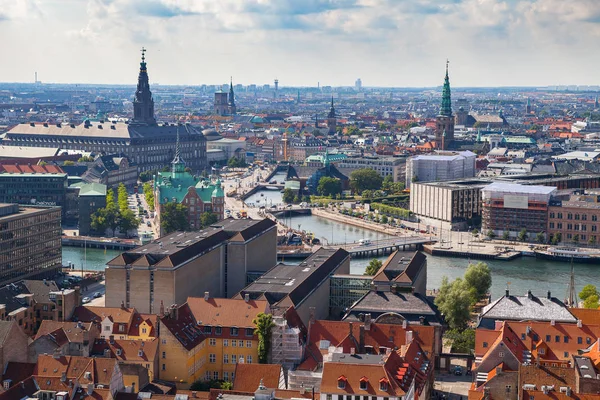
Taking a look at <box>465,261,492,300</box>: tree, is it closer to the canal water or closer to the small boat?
the canal water

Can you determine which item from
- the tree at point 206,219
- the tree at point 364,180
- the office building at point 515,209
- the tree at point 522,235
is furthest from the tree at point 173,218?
the tree at point 364,180

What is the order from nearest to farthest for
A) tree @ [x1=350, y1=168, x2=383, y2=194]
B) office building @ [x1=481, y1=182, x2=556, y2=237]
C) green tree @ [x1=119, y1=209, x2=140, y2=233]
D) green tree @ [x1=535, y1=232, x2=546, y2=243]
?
1. green tree @ [x1=535, y1=232, x2=546, y2=243]
2. green tree @ [x1=119, y1=209, x2=140, y2=233]
3. office building @ [x1=481, y1=182, x2=556, y2=237]
4. tree @ [x1=350, y1=168, x2=383, y2=194]

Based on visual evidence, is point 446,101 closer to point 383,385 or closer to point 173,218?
point 173,218

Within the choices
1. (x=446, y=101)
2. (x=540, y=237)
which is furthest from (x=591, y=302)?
(x=446, y=101)

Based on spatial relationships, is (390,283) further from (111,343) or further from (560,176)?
(560,176)

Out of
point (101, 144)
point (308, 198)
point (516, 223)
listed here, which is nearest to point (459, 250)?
point (516, 223)

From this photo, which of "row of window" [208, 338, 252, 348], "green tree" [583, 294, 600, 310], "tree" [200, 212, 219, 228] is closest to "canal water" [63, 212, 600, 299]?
"tree" [200, 212, 219, 228]

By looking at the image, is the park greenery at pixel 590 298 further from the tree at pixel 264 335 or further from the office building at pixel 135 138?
the office building at pixel 135 138
